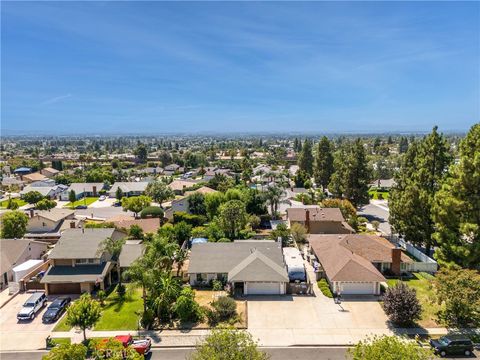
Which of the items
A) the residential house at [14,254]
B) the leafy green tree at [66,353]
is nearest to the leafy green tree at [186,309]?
the leafy green tree at [66,353]

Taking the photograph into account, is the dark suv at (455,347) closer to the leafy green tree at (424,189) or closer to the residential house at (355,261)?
the residential house at (355,261)

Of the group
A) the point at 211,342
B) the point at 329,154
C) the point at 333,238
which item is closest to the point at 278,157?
the point at 329,154

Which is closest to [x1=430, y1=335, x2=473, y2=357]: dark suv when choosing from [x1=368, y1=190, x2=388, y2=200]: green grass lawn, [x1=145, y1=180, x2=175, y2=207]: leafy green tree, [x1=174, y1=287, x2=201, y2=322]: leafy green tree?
[x1=174, y1=287, x2=201, y2=322]: leafy green tree

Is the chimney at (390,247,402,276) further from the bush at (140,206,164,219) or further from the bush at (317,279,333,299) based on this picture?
the bush at (140,206,164,219)

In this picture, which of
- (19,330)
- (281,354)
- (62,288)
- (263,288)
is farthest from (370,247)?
(19,330)

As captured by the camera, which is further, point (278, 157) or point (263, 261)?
point (278, 157)

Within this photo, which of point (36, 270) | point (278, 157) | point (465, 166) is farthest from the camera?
point (278, 157)

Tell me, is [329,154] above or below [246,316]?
above

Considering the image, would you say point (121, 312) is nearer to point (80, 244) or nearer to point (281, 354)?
point (80, 244)

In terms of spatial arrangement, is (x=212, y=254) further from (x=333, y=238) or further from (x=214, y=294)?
(x=333, y=238)
